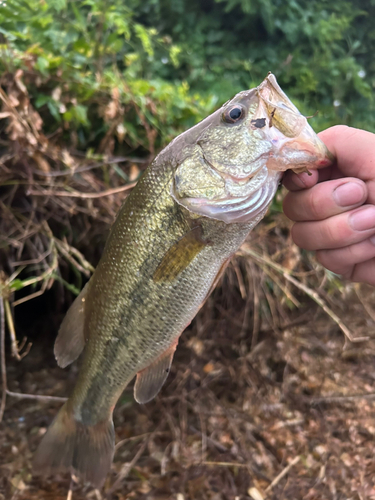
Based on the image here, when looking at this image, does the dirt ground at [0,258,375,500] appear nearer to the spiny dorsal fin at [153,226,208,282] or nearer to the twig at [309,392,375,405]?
the twig at [309,392,375,405]

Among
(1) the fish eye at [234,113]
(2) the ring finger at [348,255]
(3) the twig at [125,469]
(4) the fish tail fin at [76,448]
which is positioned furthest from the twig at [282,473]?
(1) the fish eye at [234,113]

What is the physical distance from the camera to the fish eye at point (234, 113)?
3.20ft

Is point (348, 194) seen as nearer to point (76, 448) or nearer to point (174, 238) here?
point (174, 238)

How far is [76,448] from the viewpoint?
130 centimetres

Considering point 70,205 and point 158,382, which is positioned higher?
point 70,205

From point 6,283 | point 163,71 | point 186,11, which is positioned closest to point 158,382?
point 6,283

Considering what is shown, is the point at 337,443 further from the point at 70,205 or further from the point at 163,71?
the point at 163,71

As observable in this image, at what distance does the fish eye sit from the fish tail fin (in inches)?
43.5

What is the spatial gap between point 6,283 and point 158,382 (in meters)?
0.78

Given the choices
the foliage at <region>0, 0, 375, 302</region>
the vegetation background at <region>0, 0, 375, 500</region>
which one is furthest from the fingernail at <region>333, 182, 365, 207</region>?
the foliage at <region>0, 0, 375, 302</region>

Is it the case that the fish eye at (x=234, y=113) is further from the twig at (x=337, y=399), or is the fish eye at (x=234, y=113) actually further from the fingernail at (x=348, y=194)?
the twig at (x=337, y=399)

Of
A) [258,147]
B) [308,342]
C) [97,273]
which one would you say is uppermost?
[258,147]

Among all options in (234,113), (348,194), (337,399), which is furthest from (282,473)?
(234,113)

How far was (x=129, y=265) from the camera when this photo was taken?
109 centimetres
